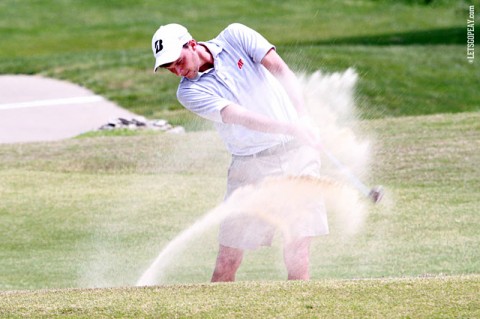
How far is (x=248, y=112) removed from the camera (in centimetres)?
629

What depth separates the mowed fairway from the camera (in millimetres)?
5695

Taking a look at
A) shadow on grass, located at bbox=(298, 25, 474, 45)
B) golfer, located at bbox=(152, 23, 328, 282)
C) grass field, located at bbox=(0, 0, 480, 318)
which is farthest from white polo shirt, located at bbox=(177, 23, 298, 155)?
shadow on grass, located at bbox=(298, 25, 474, 45)

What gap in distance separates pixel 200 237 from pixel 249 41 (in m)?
3.73

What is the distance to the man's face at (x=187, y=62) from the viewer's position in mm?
6371

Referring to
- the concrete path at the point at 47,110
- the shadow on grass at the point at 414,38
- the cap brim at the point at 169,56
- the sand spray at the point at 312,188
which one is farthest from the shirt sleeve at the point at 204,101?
the shadow on grass at the point at 414,38

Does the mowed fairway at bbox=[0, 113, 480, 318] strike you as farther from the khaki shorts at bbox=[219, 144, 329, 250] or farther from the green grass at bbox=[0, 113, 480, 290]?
the khaki shorts at bbox=[219, 144, 329, 250]

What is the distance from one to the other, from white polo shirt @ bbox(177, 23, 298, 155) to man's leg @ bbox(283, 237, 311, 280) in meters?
0.60

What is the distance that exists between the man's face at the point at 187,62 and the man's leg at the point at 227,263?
3.72 feet

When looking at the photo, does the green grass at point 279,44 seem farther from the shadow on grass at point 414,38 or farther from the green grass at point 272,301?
the green grass at point 272,301

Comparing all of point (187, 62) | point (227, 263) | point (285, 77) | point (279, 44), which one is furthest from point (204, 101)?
point (279, 44)

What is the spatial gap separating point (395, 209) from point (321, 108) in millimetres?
3152

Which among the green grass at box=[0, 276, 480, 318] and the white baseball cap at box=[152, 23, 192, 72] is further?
the white baseball cap at box=[152, 23, 192, 72]

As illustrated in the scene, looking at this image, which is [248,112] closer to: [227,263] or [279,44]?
[227,263]

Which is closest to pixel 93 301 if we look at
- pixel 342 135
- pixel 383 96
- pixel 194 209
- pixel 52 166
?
pixel 342 135
